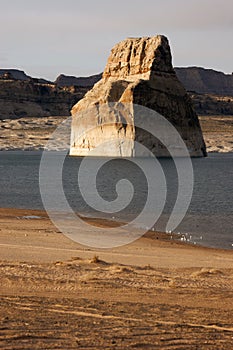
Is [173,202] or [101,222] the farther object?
[173,202]

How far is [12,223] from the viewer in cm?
2433

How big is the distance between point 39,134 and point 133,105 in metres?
52.6

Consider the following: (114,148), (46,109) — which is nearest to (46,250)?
(114,148)

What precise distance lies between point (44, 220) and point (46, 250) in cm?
958

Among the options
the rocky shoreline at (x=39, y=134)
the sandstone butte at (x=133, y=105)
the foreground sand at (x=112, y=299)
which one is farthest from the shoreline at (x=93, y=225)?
the rocky shoreline at (x=39, y=134)

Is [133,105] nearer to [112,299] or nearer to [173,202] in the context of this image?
[173,202]

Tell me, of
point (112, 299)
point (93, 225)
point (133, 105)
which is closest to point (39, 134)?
point (133, 105)

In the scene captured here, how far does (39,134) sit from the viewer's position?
142m

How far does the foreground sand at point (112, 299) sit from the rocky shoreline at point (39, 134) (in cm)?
12037

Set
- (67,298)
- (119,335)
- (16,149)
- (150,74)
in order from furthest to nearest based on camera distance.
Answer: (16,149)
(150,74)
(67,298)
(119,335)

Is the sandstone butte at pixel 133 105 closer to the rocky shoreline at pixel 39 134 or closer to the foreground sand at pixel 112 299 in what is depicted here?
the rocky shoreline at pixel 39 134

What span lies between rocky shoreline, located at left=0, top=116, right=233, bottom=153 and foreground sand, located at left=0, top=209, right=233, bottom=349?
395 feet

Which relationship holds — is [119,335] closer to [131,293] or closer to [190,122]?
[131,293]

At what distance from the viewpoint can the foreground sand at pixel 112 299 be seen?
325 inches
